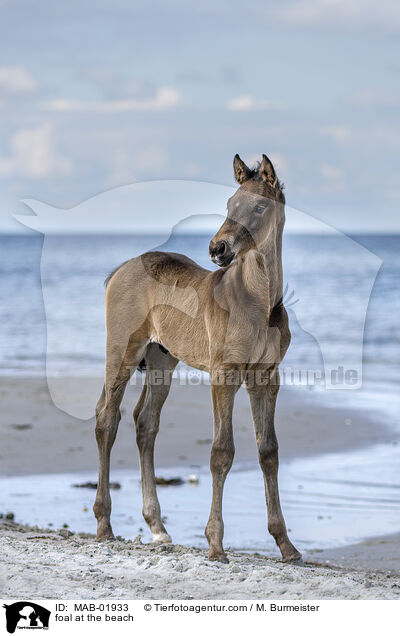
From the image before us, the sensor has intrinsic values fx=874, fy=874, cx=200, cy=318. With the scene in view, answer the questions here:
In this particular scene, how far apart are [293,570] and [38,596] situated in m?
1.81

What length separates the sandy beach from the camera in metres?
5.62

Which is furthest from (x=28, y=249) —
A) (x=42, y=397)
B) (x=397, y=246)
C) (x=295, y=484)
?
(x=295, y=484)

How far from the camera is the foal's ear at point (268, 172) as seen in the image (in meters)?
6.00

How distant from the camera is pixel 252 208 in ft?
19.5

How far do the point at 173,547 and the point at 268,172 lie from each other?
2.96m

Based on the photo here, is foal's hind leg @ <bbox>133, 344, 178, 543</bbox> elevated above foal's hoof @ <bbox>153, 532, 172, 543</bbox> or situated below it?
above

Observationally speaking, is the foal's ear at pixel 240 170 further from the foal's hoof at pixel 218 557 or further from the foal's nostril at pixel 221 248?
the foal's hoof at pixel 218 557

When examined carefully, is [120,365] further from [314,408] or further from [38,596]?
[314,408]

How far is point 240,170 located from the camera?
623 cm

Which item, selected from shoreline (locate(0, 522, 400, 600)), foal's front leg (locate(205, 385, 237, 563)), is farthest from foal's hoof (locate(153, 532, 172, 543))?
foal's front leg (locate(205, 385, 237, 563))

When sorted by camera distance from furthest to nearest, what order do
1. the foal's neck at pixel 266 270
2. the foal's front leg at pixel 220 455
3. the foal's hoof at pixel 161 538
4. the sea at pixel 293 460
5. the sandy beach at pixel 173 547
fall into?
1. the sea at pixel 293 460
2. the foal's hoof at pixel 161 538
3. the foal's front leg at pixel 220 455
4. the foal's neck at pixel 266 270
5. the sandy beach at pixel 173 547
